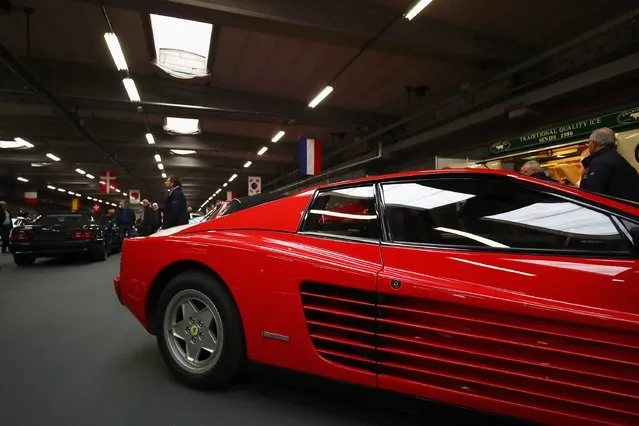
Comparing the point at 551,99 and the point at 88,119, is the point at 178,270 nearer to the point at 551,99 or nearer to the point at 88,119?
the point at 551,99

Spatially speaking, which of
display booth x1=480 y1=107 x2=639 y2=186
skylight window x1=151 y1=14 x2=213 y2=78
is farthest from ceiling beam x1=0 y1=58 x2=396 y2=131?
display booth x1=480 y1=107 x2=639 y2=186

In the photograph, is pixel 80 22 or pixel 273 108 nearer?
pixel 80 22

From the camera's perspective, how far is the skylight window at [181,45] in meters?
6.62

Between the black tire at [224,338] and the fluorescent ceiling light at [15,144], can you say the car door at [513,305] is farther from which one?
the fluorescent ceiling light at [15,144]

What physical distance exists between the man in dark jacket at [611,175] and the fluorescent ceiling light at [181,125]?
465 inches

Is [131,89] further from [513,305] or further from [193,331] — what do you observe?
[513,305]

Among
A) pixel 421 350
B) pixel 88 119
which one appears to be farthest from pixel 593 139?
pixel 88 119

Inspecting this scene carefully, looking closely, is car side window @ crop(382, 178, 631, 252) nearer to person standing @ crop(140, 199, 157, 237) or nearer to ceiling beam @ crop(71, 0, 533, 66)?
ceiling beam @ crop(71, 0, 533, 66)

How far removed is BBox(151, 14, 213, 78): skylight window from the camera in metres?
6.62

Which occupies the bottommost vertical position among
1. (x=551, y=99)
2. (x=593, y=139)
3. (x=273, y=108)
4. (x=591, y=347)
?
(x=591, y=347)

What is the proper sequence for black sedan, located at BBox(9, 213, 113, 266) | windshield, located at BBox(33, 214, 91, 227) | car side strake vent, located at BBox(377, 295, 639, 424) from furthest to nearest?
Answer: windshield, located at BBox(33, 214, 91, 227) < black sedan, located at BBox(9, 213, 113, 266) < car side strake vent, located at BBox(377, 295, 639, 424)

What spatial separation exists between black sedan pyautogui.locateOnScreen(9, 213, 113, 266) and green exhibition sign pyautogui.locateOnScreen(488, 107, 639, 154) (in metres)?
8.37

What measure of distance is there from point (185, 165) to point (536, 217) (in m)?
19.6

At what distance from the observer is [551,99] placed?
700 centimetres
